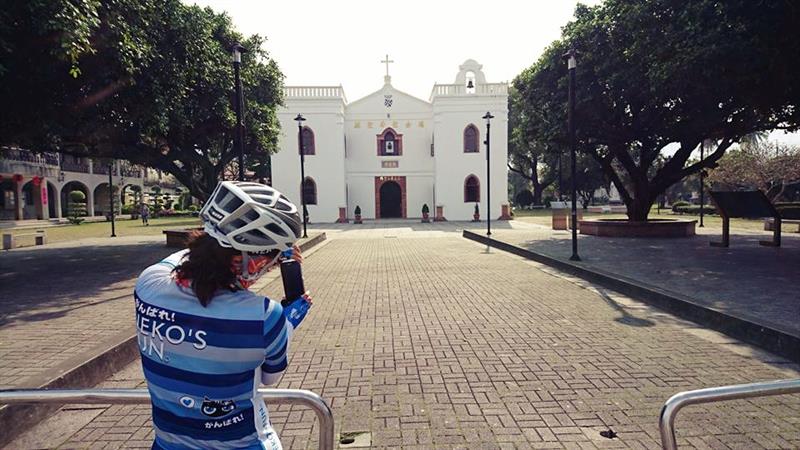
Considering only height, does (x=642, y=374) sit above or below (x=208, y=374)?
below

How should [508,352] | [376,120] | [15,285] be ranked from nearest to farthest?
[508,352]
[15,285]
[376,120]

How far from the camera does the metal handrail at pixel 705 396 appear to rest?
2244 millimetres

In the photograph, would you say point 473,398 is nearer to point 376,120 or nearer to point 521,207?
point 376,120

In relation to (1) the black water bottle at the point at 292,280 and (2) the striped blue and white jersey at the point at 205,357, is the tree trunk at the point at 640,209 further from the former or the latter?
(2) the striped blue and white jersey at the point at 205,357

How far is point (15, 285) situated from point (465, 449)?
10.2 meters

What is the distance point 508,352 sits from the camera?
527 cm

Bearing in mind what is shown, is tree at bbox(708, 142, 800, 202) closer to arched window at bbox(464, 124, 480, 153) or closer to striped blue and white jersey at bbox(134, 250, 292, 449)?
arched window at bbox(464, 124, 480, 153)

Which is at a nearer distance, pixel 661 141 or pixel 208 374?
pixel 208 374

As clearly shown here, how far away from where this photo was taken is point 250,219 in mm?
1708

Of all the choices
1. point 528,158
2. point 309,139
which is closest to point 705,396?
point 309,139

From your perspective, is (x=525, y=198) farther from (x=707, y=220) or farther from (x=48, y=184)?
(x=48, y=184)

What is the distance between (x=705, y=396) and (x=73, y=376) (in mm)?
4958

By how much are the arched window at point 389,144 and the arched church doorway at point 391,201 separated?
100.0 inches

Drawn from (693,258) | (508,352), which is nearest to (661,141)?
(693,258)
